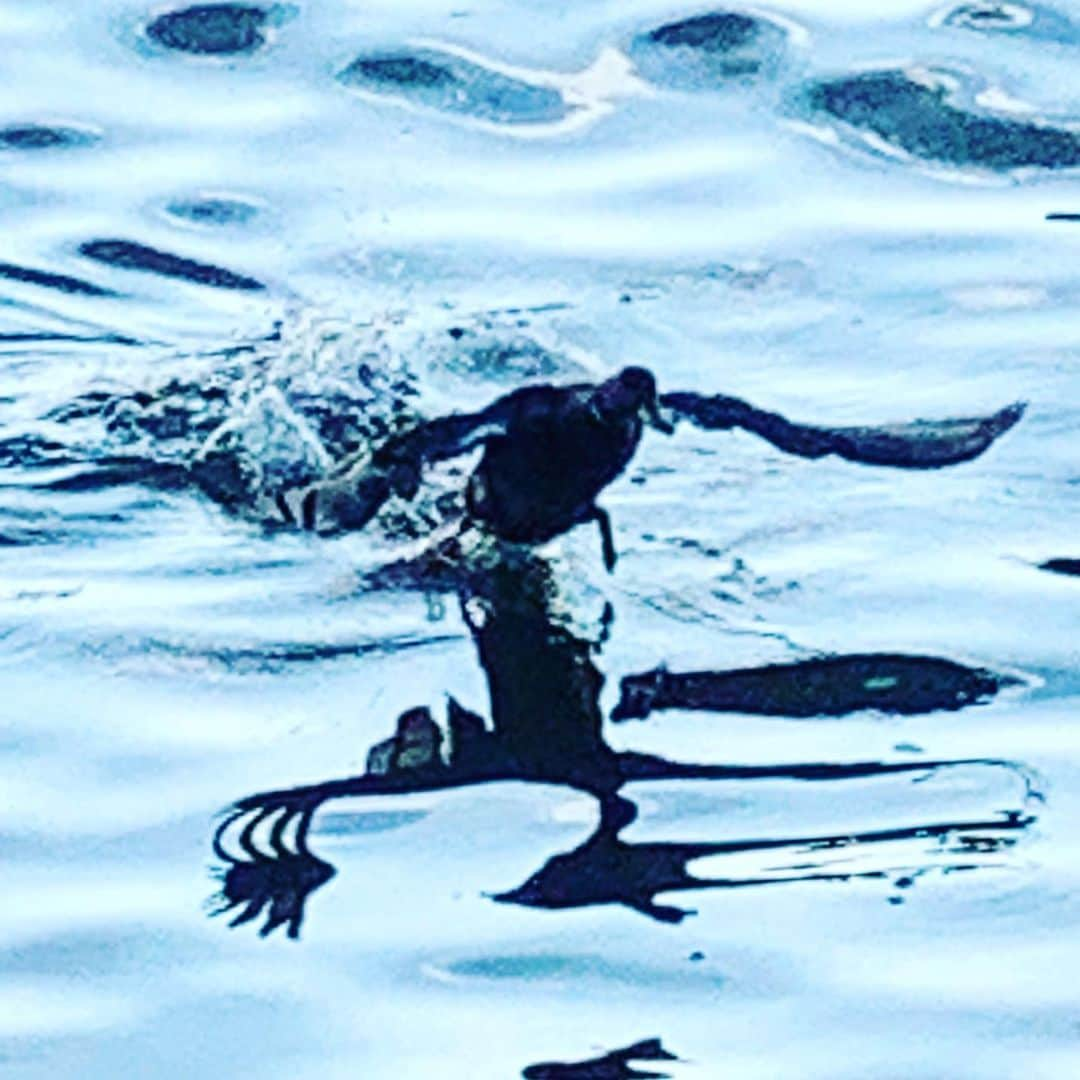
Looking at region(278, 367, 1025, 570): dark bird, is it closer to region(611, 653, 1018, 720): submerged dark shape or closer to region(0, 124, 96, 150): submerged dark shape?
region(611, 653, 1018, 720): submerged dark shape

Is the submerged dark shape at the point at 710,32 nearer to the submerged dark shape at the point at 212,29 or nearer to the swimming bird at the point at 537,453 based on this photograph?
the submerged dark shape at the point at 212,29

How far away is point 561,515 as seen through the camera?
18.2 feet

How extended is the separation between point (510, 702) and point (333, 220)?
2259 mm

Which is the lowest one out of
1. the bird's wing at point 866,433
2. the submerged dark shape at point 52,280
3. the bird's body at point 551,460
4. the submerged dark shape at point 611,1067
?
the submerged dark shape at point 611,1067

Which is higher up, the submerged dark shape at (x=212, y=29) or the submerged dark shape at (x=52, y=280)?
the submerged dark shape at (x=212, y=29)

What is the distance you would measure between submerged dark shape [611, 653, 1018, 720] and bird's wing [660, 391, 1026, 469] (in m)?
0.41

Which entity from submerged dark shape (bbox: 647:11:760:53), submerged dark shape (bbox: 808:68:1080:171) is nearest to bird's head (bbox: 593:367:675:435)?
submerged dark shape (bbox: 808:68:1080:171)

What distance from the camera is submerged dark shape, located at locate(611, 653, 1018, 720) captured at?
5344 millimetres

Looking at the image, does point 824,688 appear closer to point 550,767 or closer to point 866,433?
point 550,767

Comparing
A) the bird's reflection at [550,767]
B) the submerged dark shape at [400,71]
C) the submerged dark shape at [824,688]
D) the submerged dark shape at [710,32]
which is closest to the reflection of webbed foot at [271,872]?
the bird's reflection at [550,767]

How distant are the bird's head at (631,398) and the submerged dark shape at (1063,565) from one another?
2.67 feet

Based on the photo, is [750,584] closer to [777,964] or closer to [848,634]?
[848,634]

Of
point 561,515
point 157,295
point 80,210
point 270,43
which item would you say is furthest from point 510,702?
point 270,43

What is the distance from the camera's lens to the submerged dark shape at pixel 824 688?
5.34 m
